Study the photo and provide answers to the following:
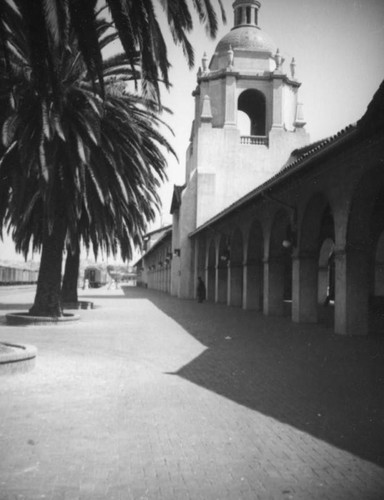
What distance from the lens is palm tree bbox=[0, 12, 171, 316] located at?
43.1ft

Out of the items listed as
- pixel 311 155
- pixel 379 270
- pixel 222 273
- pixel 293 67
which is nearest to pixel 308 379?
pixel 311 155

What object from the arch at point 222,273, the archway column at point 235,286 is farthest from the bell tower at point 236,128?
the archway column at point 235,286

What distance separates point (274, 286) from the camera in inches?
806

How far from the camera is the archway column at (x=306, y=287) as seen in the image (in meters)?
16.9

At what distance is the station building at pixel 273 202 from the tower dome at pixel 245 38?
0.29ft

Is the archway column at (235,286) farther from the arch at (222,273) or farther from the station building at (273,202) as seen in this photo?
the arch at (222,273)

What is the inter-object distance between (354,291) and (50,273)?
380 inches

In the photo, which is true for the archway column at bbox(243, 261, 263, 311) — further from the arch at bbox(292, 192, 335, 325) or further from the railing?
the railing

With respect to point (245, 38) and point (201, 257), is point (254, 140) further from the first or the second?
point (201, 257)

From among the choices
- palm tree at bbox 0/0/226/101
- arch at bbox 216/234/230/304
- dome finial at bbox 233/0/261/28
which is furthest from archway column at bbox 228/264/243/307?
dome finial at bbox 233/0/261/28

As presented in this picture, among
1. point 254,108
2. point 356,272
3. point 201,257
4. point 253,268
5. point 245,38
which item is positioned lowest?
point 356,272

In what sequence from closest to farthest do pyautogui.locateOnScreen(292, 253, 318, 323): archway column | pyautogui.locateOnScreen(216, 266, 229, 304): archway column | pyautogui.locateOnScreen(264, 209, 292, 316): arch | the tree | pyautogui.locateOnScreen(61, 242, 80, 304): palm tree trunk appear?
1. the tree
2. pyautogui.locateOnScreen(292, 253, 318, 323): archway column
3. pyautogui.locateOnScreen(264, 209, 292, 316): arch
4. pyautogui.locateOnScreen(61, 242, 80, 304): palm tree trunk
5. pyautogui.locateOnScreen(216, 266, 229, 304): archway column

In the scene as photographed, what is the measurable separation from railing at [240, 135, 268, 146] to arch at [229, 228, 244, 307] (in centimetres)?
1301

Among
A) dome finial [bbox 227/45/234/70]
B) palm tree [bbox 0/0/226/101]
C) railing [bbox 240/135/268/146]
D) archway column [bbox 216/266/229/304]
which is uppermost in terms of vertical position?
dome finial [bbox 227/45/234/70]
